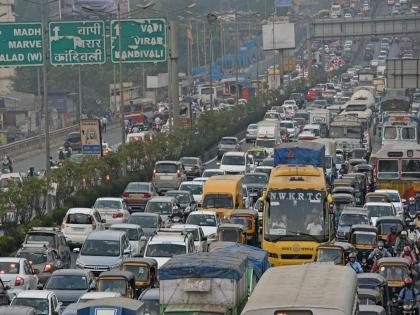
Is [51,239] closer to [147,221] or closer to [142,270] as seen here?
[147,221]

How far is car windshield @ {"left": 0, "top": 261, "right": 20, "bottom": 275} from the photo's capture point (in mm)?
35594

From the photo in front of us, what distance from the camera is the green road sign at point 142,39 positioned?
2512 inches

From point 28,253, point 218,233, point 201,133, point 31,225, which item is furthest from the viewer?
point 201,133

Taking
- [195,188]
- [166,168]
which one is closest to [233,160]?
[166,168]

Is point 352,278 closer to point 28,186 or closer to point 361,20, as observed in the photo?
point 28,186

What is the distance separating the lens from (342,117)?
3093 inches

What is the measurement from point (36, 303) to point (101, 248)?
9.13m

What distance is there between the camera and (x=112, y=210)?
164ft

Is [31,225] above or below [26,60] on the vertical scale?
below

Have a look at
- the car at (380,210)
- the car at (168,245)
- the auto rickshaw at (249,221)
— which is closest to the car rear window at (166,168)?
the car at (380,210)

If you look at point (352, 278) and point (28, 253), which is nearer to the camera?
point (352, 278)

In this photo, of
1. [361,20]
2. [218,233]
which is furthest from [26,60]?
[361,20]

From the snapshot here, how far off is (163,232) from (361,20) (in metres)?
105

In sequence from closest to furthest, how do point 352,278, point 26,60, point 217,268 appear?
point 352,278, point 217,268, point 26,60
